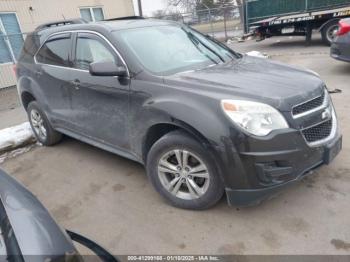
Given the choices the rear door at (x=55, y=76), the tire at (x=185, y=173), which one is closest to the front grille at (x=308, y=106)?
the tire at (x=185, y=173)

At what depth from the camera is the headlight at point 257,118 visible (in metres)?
2.32

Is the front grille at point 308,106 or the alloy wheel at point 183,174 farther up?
the front grille at point 308,106

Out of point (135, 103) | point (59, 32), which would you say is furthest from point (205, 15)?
point (135, 103)

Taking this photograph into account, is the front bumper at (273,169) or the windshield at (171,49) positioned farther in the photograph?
the windshield at (171,49)

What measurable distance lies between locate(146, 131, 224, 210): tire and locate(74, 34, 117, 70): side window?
3.54 feet

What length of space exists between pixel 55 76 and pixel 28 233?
2940mm

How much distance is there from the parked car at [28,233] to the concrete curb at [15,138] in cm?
353

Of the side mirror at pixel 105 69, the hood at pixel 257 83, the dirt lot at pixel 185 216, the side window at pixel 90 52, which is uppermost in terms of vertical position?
the side window at pixel 90 52

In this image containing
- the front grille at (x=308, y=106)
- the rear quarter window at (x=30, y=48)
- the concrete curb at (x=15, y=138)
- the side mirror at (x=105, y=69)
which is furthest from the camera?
the concrete curb at (x=15, y=138)

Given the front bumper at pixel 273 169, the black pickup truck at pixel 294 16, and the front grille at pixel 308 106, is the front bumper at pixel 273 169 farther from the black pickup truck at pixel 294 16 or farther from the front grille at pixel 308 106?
the black pickup truck at pixel 294 16

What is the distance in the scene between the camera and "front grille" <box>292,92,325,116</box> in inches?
95.6

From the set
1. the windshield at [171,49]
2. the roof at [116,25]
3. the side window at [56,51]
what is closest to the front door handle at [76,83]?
the side window at [56,51]

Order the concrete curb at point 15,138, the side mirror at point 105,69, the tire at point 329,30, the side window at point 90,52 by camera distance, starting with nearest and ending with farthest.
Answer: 1. the side mirror at point 105,69
2. the side window at point 90,52
3. the concrete curb at point 15,138
4. the tire at point 329,30

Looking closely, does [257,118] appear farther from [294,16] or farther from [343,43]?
[294,16]
